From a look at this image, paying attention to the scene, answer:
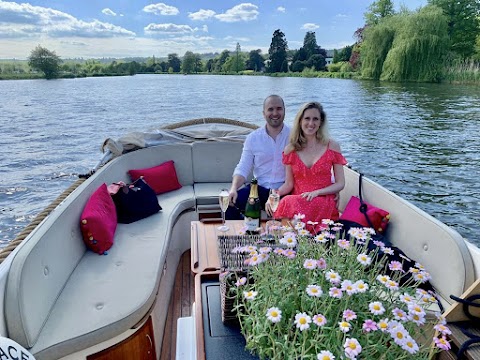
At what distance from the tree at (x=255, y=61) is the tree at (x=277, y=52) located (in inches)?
91.7

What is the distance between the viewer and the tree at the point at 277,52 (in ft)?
173

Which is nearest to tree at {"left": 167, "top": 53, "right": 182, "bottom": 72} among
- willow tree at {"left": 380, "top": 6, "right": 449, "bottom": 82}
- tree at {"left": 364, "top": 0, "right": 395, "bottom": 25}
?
tree at {"left": 364, "top": 0, "right": 395, "bottom": 25}

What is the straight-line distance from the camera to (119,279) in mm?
1751

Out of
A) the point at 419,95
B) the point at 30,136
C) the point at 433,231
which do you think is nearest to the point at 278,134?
the point at 433,231

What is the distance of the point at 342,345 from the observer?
2.12 feet

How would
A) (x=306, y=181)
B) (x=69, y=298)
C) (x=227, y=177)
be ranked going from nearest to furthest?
(x=69, y=298)
(x=306, y=181)
(x=227, y=177)

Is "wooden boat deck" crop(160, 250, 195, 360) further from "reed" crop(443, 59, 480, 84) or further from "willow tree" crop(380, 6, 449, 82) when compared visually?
"reed" crop(443, 59, 480, 84)

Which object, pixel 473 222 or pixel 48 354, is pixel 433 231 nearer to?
pixel 48 354

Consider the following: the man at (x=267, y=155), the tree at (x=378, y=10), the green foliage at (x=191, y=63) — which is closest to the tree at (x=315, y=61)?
the green foliage at (x=191, y=63)

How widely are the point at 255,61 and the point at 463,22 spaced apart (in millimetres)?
36678

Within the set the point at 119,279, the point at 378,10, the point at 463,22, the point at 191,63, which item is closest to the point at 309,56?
the point at 191,63

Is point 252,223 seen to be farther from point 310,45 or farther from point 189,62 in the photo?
point 310,45

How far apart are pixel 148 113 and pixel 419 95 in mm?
10325

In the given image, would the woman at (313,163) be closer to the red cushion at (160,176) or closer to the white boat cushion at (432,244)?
the white boat cushion at (432,244)
